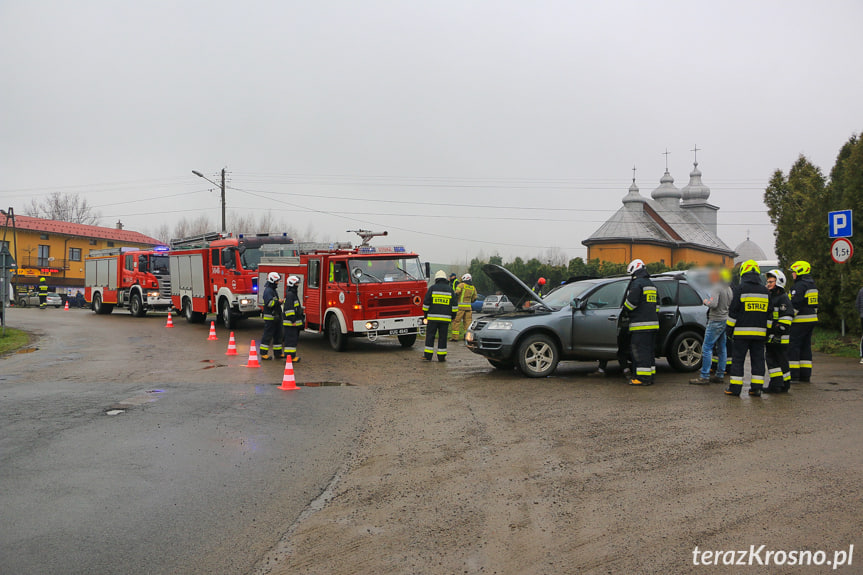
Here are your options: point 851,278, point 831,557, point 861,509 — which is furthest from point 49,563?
point 851,278

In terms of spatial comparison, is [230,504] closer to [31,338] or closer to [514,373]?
[514,373]

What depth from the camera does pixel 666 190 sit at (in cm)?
9244

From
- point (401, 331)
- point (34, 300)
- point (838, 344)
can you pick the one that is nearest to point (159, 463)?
point (401, 331)

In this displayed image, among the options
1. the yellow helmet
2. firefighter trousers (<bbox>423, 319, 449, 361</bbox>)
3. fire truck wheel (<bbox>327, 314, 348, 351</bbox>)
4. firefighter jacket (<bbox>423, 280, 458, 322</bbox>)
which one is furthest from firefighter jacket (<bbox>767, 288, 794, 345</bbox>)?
fire truck wheel (<bbox>327, 314, 348, 351</bbox>)

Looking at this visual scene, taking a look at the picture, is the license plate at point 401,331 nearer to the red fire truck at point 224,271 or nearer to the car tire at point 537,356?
the red fire truck at point 224,271

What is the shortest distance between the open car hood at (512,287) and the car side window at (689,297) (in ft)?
8.18

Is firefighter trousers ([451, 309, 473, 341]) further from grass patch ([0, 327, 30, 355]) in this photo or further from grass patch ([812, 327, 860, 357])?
grass patch ([0, 327, 30, 355])

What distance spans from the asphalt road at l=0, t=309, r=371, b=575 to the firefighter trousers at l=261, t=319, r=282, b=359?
64.5 inches

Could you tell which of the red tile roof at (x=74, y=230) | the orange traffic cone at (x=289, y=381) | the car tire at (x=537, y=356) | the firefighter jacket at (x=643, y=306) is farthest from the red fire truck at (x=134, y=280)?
the red tile roof at (x=74, y=230)

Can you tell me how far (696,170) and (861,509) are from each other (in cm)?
9964

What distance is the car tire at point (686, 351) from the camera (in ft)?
38.8

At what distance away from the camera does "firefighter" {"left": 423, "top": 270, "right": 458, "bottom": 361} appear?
13758 mm

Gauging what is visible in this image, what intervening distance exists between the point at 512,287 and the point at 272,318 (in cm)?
520

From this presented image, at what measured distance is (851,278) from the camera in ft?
53.2
